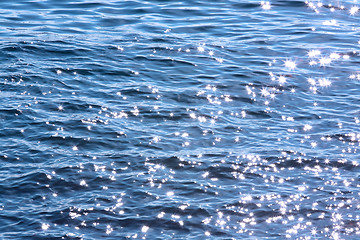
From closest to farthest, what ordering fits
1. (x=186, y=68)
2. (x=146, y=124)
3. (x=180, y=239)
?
(x=180, y=239)
(x=146, y=124)
(x=186, y=68)

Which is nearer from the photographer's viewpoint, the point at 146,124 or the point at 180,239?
the point at 180,239

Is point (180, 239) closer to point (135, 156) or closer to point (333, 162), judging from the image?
point (135, 156)

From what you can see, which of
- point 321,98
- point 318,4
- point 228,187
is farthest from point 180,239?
point 318,4

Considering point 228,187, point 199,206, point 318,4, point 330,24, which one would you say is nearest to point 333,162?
point 228,187

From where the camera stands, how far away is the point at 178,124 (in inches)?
471

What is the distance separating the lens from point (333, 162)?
1059 cm

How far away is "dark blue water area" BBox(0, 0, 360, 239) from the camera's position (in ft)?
30.0

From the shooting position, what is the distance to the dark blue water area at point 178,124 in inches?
360

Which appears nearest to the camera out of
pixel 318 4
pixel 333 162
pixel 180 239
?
pixel 180 239

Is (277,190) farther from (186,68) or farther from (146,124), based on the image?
(186,68)

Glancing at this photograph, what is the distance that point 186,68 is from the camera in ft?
47.8

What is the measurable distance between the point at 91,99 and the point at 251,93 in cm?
362

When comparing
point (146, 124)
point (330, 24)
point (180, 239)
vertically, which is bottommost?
point (180, 239)

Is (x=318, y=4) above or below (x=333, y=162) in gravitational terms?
above
